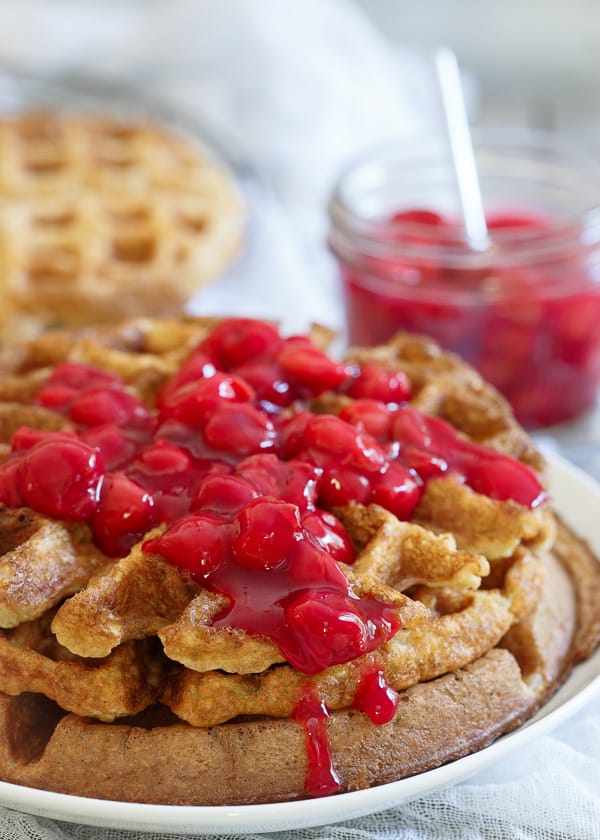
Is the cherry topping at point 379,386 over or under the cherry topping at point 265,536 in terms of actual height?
under

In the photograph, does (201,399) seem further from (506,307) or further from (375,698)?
(506,307)

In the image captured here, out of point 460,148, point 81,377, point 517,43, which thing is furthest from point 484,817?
point 517,43

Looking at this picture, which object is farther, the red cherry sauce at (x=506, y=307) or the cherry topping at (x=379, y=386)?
the red cherry sauce at (x=506, y=307)

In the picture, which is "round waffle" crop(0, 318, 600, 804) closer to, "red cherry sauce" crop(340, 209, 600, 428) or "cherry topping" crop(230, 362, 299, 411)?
"cherry topping" crop(230, 362, 299, 411)

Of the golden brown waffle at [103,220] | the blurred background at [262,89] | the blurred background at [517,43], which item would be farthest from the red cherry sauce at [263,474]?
the blurred background at [517,43]

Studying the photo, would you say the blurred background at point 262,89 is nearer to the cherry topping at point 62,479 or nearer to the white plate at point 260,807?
the cherry topping at point 62,479

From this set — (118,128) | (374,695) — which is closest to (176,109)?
(118,128)
